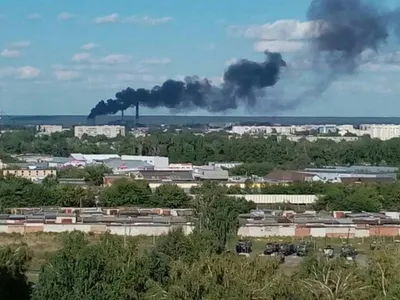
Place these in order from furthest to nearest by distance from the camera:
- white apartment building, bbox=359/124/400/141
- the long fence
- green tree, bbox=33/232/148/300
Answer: white apartment building, bbox=359/124/400/141
the long fence
green tree, bbox=33/232/148/300

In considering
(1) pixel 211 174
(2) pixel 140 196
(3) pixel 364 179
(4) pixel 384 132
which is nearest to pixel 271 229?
(2) pixel 140 196

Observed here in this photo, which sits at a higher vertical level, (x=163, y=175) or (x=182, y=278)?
(x=182, y=278)

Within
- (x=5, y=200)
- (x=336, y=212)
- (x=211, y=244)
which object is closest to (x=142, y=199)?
(x=5, y=200)

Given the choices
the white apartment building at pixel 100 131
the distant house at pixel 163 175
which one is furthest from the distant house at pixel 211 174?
the white apartment building at pixel 100 131

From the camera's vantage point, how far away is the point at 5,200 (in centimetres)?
1747

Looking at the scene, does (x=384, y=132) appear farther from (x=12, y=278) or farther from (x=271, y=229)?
(x=12, y=278)

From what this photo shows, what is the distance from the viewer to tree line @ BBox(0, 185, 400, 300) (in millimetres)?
7516

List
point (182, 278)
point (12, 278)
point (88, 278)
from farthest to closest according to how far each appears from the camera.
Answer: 1. point (12, 278)
2. point (88, 278)
3. point (182, 278)

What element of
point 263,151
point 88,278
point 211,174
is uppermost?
point 88,278

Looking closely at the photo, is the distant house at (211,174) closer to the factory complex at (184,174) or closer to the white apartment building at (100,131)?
the factory complex at (184,174)

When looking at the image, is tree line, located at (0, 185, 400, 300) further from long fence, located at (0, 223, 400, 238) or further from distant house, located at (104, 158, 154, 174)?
distant house, located at (104, 158, 154, 174)

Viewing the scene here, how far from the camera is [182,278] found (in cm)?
773

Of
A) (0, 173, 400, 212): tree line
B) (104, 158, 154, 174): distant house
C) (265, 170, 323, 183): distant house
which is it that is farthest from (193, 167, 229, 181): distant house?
(0, 173, 400, 212): tree line

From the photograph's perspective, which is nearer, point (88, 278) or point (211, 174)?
point (88, 278)
